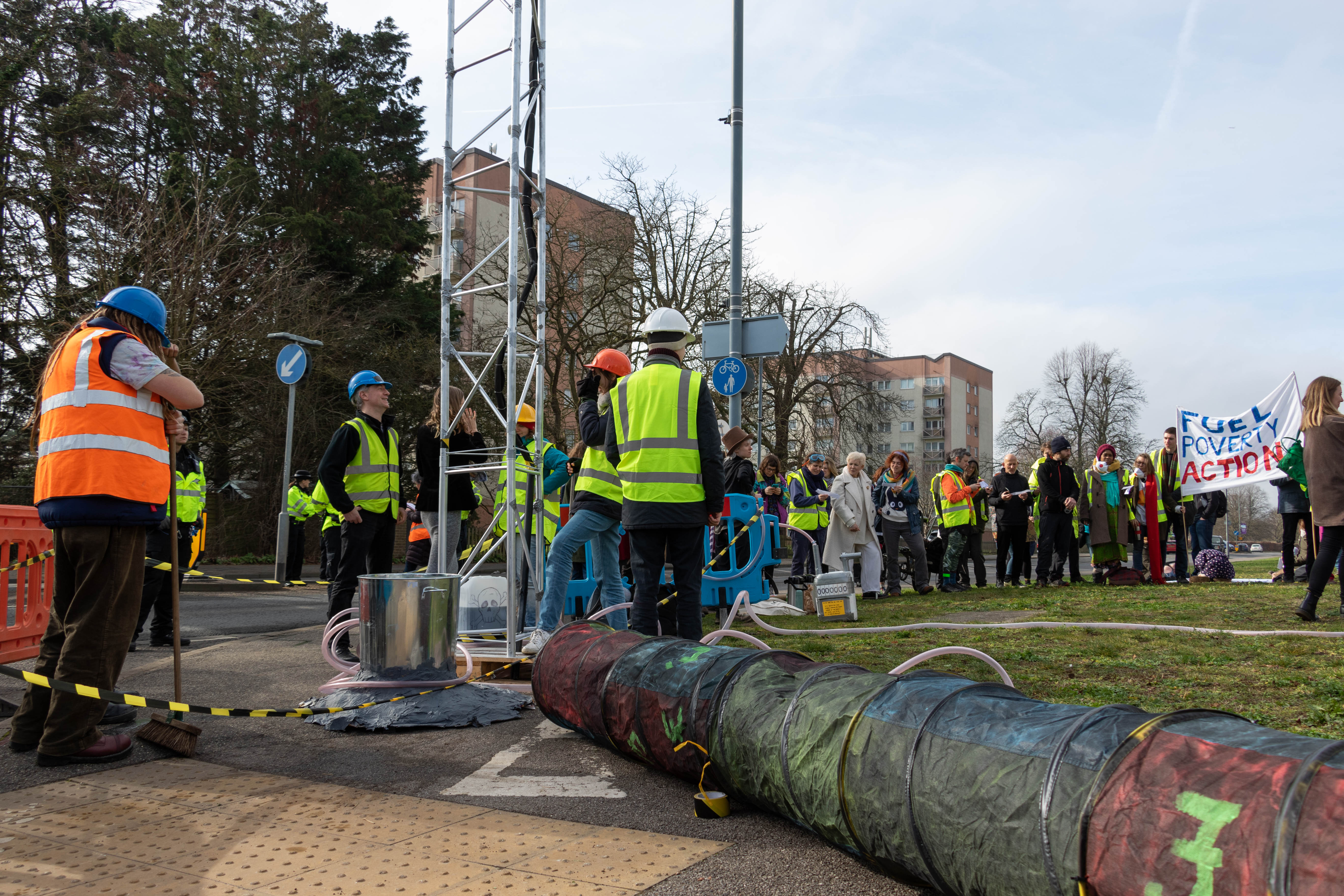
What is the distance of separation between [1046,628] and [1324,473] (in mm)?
2472

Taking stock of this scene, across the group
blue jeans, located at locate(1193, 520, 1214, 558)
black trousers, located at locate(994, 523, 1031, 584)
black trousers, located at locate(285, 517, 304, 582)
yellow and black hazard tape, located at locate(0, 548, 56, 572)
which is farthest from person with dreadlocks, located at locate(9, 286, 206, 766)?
blue jeans, located at locate(1193, 520, 1214, 558)

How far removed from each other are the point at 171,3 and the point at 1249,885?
30.2 meters

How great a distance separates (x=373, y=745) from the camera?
4.34 m

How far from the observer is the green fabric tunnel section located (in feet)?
5.78

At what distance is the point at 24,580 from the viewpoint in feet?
20.8

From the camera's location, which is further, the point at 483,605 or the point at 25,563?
the point at 483,605

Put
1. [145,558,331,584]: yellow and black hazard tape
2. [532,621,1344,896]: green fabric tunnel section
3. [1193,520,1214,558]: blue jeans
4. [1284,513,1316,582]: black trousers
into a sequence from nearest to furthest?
[532,621,1344,896]: green fabric tunnel section, [1284,513,1316,582]: black trousers, [1193,520,1214,558]: blue jeans, [145,558,331,584]: yellow and black hazard tape

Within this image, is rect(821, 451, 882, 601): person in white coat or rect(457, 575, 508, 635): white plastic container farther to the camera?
rect(821, 451, 882, 601): person in white coat

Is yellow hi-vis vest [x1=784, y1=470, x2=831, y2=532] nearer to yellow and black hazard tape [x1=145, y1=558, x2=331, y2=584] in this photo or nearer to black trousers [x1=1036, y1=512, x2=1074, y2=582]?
black trousers [x1=1036, y1=512, x2=1074, y2=582]

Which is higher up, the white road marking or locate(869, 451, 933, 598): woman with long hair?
locate(869, 451, 933, 598): woman with long hair

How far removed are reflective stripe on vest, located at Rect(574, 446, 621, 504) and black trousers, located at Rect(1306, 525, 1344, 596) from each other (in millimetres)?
5688

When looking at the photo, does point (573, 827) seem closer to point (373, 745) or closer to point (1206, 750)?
point (373, 745)

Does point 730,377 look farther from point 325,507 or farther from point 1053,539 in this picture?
point 1053,539

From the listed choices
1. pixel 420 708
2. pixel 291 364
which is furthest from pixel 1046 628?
pixel 291 364
